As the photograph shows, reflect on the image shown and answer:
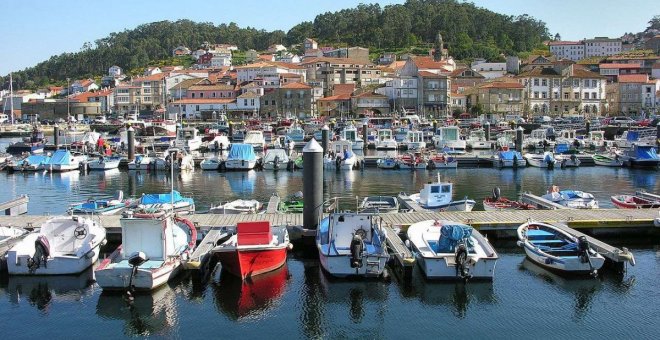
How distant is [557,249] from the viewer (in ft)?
67.3

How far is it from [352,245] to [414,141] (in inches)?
1828

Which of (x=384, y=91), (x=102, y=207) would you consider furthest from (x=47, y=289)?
(x=384, y=91)

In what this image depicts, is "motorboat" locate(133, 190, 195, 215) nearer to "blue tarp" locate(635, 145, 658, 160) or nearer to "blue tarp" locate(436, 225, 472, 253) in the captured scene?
"blue tarp" locate(436, 225, 472, 253)

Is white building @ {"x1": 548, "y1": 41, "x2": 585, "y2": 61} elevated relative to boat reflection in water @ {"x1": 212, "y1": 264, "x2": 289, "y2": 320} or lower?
elevated

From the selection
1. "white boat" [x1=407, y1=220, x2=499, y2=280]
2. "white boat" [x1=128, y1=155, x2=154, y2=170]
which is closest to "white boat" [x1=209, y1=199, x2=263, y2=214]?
"white boat" [x1=407, y1=220, x2=499, y2=280]

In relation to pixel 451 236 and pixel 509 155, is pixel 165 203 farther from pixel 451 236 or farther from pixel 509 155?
pixel 509 155

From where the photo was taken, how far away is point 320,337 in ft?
51.2

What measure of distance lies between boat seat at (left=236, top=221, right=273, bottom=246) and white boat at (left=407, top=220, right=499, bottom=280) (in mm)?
4461

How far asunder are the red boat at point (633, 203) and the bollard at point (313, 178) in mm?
14460

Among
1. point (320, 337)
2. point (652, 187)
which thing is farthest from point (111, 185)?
point (652, 187)

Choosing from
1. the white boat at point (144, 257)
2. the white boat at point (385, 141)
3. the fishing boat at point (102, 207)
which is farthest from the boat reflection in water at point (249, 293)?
the white boat at point (385, 141)

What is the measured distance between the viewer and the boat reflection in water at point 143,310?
637 inches

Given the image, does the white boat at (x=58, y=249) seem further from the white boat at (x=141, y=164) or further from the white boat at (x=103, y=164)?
the white boat at (x=103, y=164)

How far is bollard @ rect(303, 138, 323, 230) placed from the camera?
2139cm
